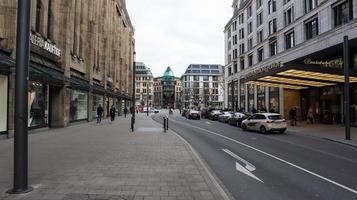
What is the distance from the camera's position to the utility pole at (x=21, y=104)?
6.70 m

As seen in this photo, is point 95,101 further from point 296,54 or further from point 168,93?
point 168,93

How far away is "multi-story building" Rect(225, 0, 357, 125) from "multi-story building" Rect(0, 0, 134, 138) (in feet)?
52.2

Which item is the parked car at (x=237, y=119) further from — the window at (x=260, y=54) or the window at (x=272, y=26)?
the window at (x=260, y=54)

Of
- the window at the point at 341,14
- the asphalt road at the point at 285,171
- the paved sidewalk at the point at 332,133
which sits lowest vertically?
the asphalt road at the point at 285,171

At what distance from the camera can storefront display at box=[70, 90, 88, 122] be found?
2859cm

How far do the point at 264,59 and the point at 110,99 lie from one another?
23180 millimetres

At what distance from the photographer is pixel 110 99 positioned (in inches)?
2048

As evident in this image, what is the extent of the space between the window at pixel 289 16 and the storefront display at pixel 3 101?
32.8 metres

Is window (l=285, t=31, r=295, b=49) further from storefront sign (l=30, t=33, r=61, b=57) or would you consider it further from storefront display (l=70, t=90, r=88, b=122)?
storefront sign (l=30, t=33, r=61, b=57)

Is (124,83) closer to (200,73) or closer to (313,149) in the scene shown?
(313,149)

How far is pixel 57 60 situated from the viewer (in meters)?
24.7

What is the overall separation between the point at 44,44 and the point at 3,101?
19.9ft

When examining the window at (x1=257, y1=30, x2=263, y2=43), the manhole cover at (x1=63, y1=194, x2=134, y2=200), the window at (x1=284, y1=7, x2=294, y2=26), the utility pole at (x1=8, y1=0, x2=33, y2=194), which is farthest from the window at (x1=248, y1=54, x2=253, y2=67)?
the manhole cover at (x1=63, y1=194, x2=134, y2=200)

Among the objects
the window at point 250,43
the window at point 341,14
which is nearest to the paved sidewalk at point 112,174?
the window at point 341,14
